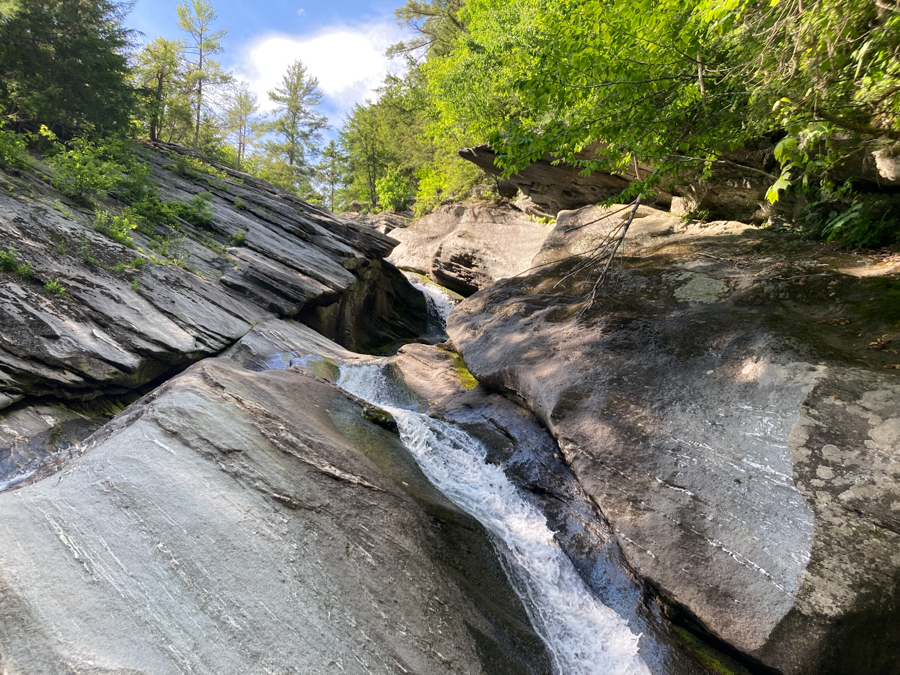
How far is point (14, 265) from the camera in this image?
268 inches

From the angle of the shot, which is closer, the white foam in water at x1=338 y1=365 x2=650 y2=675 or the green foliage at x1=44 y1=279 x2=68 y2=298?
the white foam in water at x1=338 y1=365 x2=650 y2=675

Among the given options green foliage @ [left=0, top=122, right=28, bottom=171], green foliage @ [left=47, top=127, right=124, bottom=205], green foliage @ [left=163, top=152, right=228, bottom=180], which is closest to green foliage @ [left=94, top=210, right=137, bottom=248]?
green foliage @ [left=47, top=127, right=124, bottom=205]

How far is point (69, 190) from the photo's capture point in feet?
32.2

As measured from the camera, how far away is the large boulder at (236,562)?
2822 mm

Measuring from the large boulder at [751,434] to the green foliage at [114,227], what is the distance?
876 centimetres

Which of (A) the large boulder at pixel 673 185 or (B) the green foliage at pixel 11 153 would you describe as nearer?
(B) the green foliage at pixel 11 153

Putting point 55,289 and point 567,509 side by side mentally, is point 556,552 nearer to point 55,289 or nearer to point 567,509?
point 567,509

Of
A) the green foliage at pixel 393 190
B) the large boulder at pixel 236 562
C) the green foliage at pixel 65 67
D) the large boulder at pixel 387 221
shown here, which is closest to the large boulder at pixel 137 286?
the large boulder at pixel 236 562

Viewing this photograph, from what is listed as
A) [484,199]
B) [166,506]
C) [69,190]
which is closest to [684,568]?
[166,506]

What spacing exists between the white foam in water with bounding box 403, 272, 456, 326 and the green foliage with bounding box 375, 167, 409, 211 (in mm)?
12242

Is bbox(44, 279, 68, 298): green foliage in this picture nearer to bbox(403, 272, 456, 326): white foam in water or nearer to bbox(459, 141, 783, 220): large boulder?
bbox(459, 141, 783, 220): large boulder

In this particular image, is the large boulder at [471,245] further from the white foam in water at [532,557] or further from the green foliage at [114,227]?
the green foliage at [114,227]

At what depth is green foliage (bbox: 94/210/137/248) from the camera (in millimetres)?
9352

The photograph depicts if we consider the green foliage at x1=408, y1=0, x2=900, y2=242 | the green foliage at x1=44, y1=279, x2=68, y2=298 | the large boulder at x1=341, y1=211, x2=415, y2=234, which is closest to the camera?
the green foliage at x1=408, y1=0, x2=900, y2=242
